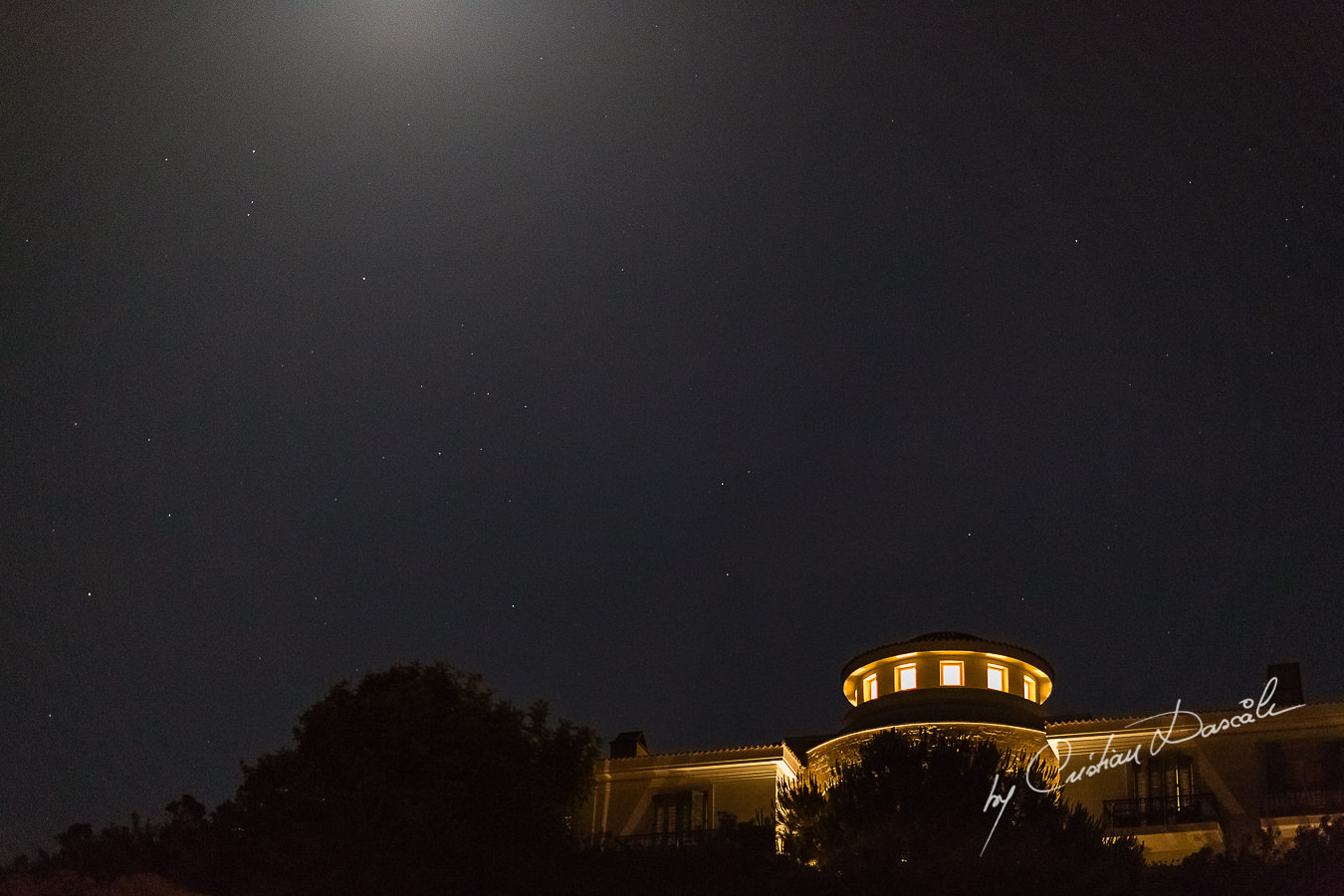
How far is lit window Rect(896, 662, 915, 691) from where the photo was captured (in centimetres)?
4300

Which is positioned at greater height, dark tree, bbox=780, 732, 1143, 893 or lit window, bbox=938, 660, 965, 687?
lit window, bbox=938, 660, 965, 687

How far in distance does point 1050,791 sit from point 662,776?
12.8 meters

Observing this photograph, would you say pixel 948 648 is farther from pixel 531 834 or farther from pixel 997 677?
pixel 531 834

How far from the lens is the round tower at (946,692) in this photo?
131ft

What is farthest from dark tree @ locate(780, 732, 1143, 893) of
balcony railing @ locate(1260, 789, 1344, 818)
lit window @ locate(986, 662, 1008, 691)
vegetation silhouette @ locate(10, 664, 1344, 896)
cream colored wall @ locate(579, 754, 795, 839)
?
balcony railing @ locate(1260, 789, 1344, 818)

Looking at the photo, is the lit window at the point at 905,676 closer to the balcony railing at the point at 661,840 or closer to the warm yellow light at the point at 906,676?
the warm yellow light at the point at 906,676

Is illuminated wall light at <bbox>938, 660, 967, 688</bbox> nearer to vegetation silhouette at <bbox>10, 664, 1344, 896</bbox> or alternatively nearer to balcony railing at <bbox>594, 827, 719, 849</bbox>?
vegetation silhouette at <bbox>10, 664, 1344, 896</bbox>

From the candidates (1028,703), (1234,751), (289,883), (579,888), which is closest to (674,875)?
(579,888)

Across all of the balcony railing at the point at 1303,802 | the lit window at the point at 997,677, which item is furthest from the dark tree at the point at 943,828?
the balcony railing at the point at 1303,802

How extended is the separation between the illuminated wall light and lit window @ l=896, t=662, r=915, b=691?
0.91 meters

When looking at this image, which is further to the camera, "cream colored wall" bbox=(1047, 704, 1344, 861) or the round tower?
the round tower

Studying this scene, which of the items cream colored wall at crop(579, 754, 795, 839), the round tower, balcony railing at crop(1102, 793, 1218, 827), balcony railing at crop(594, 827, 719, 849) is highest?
the round tower

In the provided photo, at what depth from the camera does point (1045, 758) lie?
40375 mm

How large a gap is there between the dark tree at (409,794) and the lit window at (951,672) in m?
11.0
